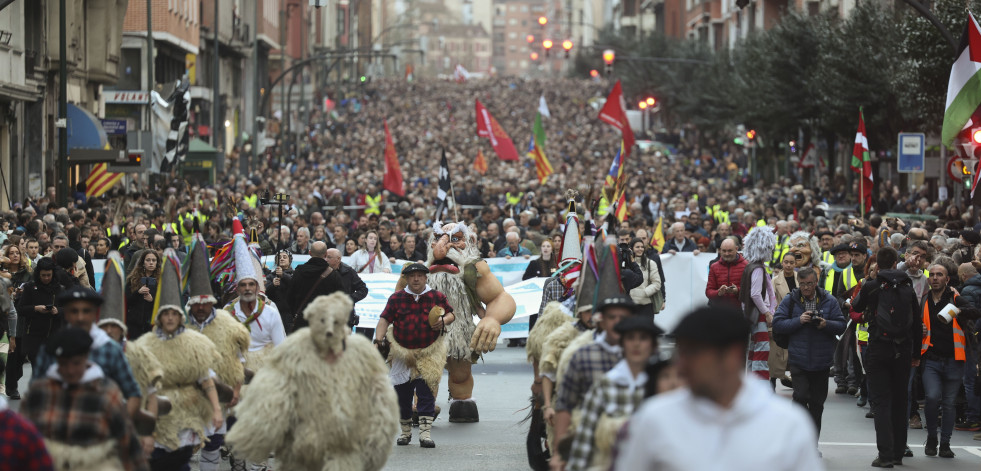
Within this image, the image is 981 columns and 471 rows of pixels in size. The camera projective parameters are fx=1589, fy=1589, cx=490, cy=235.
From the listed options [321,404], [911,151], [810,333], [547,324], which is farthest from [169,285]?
[911,151]

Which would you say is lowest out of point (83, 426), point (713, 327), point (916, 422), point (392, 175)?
point (916, 422)

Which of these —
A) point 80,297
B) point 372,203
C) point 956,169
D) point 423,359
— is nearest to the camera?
point 80,297

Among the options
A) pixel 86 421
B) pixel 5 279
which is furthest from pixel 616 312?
pixel 5 279

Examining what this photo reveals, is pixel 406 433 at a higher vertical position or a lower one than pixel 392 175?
lower

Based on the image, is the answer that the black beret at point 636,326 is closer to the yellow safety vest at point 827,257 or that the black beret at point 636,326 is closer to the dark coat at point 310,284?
the dark coat at point 310,284

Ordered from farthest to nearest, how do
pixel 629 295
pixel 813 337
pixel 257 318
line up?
1. pixel 629 295
2. pixel 813 337
3. pixel 257 318

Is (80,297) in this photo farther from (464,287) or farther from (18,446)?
(464,287)

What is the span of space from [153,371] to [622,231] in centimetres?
1074

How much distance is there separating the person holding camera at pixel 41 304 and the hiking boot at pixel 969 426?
7.79 metres

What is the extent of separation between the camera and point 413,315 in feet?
40.1

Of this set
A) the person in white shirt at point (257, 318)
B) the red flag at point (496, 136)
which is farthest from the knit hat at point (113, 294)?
the red flag at point (496, 136)

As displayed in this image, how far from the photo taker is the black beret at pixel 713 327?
4.33 metres

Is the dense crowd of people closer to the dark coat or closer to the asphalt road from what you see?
the dark coat

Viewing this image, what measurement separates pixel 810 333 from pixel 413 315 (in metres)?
3.00
